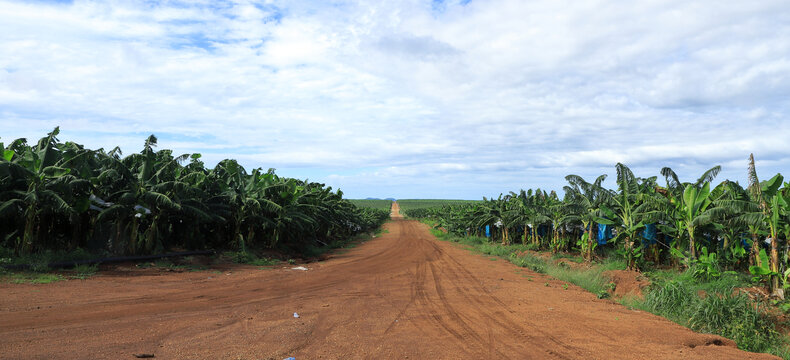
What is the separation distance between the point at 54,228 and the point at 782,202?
18407 mm

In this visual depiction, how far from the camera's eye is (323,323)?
711 centimetres

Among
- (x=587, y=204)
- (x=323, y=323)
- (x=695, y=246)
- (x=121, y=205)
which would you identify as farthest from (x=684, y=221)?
(x=121, y=205)

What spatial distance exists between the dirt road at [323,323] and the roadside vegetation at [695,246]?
945mm

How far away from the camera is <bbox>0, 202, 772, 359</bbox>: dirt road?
5.62 meters

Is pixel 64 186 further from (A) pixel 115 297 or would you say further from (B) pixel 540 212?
(B) pixel 540 212

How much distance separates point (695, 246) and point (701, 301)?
429 centimetres

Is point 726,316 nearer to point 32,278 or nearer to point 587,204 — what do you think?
point 587,204

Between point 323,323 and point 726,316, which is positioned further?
point 726,316

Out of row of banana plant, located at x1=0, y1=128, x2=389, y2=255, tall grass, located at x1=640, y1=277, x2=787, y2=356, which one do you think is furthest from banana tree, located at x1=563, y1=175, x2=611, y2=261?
row of banana plant, located at x1=0, y1=128, x2=389, y2=255

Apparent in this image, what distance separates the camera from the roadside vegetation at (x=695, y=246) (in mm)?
7492

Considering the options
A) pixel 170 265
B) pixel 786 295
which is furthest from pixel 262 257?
pixel 786 295

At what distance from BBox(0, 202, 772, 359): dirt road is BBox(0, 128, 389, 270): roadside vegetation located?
2.31m

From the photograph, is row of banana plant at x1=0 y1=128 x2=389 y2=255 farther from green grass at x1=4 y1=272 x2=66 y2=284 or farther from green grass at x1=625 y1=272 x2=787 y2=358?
green grass at x1=625 y1=272 x2=787 y2=358

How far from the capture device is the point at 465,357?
556cm
